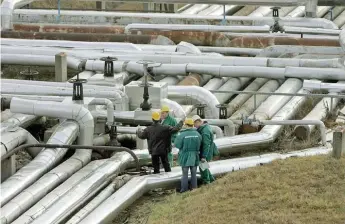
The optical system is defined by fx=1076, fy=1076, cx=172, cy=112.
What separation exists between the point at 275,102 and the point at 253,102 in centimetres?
58

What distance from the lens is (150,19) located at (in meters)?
33.2

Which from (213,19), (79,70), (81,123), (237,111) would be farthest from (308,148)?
(213,19)

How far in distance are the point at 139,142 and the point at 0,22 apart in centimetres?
1117

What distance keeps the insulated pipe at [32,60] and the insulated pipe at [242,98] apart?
4271mm

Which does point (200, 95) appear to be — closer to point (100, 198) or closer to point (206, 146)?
point (206, 146)

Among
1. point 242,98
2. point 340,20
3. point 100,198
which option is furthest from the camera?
point 340,20

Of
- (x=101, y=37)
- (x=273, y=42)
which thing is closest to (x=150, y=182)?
(x=101, y=37)

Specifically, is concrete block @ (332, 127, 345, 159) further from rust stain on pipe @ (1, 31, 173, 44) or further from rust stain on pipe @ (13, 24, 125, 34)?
rust stain on pipe @ (13, 24, 125, 34)

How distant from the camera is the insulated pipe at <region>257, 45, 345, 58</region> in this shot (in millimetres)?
28188

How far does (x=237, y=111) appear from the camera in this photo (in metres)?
24.1

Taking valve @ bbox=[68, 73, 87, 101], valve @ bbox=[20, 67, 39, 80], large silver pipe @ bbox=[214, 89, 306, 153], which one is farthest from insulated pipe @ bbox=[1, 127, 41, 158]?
valve @ bbox=[20, 67, 39, 80]

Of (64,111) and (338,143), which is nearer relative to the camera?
(338,143)

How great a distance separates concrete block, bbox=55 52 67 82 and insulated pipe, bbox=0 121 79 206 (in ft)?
15.2

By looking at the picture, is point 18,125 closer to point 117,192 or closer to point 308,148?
point 117,192
